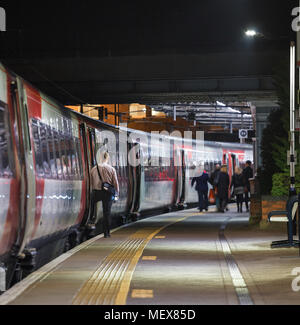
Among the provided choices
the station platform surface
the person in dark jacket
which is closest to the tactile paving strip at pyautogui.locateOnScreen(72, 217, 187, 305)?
the station platform surface

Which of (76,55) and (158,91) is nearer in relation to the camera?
(76,55)

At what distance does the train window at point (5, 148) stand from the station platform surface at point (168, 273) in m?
1.44

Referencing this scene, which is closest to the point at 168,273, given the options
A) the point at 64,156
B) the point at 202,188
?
the point at 64,156

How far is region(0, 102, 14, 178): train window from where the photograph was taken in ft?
Answer: 35.3

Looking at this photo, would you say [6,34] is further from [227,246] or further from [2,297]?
[2,297]

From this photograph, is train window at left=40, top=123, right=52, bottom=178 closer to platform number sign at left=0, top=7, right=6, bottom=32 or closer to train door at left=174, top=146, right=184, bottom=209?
platform number sign at left=0, top=7, right=6, bottom=32

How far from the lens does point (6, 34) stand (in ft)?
97.9

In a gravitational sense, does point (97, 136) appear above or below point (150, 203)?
above

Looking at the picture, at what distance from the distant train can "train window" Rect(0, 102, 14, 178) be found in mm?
13
